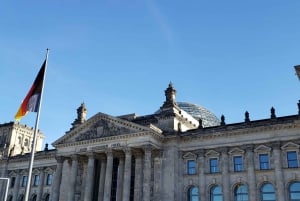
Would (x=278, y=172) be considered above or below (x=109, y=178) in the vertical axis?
above

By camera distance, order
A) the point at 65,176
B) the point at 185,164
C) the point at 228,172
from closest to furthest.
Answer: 1. the point at 228,172
2. the point at 185,164
3. the point at 65,176

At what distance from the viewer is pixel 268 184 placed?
4334 centimetres

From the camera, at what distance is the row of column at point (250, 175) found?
4203 centimetres

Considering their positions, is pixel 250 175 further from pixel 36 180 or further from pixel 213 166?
pixel 36 180

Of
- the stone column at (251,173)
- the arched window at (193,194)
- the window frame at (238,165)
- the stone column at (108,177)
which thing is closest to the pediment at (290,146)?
the stone column at (251,173)

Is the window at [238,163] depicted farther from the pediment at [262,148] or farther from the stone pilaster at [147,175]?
the stone pilaster at [147,175]

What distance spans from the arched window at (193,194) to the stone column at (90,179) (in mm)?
13885

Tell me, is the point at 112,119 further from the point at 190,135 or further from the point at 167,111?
the point at 190,135

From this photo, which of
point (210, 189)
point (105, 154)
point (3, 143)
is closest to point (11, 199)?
point (3, 143)

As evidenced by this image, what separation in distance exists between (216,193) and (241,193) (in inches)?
127

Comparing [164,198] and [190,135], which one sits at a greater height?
[190,135]

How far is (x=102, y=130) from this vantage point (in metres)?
53.5

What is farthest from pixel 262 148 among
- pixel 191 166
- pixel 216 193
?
pixel 191 166

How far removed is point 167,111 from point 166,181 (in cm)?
1014
